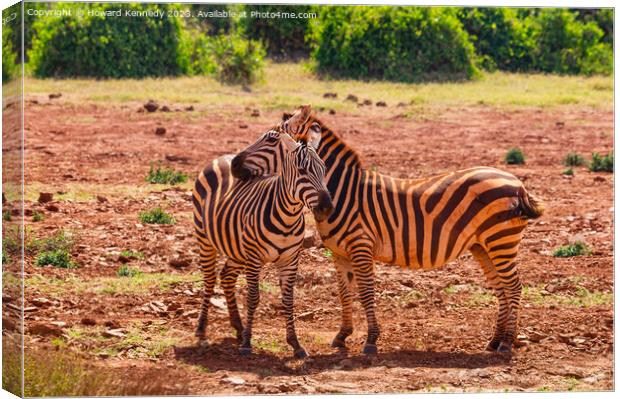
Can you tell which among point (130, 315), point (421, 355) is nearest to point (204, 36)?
point (130, 315)

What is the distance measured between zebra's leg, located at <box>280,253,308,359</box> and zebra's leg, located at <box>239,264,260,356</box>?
0.22m

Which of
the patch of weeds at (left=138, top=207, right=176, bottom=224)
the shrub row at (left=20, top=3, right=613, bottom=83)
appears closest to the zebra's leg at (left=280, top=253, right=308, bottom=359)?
the patch of weeds at (left=138, top=207, right=176, bottom=224)

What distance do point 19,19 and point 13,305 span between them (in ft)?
6.84

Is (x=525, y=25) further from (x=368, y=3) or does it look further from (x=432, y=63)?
(x=368, y=3)

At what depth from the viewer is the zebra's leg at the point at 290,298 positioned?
9609 millimetres

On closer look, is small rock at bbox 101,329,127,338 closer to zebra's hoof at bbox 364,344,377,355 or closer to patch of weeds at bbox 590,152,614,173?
zebra's hoof at bbox 364,344,377,355

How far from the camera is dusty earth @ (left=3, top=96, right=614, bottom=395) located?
377 inches

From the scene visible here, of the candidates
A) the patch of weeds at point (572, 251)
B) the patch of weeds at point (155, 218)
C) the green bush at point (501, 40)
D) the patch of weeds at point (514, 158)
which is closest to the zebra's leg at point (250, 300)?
the patch of weeds at point (155, 218)

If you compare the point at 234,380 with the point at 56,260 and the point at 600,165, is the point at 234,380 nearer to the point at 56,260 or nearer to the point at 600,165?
the point at 56,260

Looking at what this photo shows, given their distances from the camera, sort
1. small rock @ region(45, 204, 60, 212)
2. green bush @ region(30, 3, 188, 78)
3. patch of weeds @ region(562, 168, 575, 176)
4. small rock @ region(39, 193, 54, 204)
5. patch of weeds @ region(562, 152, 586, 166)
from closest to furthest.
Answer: small rock @ region(45, 204, 60, 212) < small rock @ region(39, 193, 54, 204) < patch of weeds @ region(562, 168, 575, 176) < green bush @ region(30, 3, 188, 78) < patch of weeds @ region(562, 152, 586, 166)

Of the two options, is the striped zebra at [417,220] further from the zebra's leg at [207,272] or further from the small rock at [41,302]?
the small rock at [41,302]

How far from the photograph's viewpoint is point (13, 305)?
850cm

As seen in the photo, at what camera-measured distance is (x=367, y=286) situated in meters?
9.88

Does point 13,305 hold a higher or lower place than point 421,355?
higher
